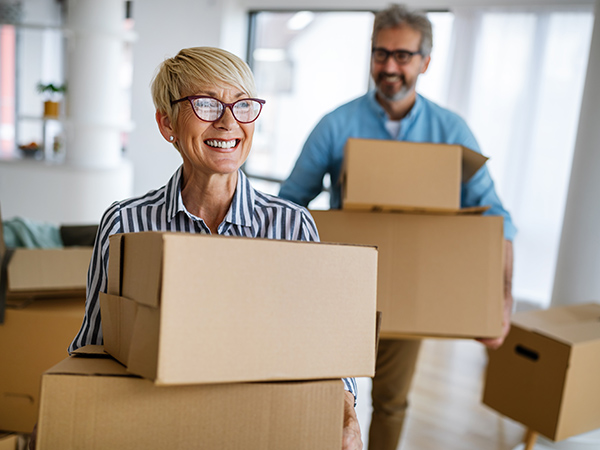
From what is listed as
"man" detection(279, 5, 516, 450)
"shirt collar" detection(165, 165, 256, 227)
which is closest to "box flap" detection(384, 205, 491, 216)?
"man" detection(279, 5, 516, 450)

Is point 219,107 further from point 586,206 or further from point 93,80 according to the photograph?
point 93,80

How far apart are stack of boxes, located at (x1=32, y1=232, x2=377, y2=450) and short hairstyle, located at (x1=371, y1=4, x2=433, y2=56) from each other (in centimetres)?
113

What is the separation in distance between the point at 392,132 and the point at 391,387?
0.79 metres

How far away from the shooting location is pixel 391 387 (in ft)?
5.95

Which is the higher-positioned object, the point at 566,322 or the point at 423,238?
the point at 423,238

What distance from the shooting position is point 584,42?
3.23 metres

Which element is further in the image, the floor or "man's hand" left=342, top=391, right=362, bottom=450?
the floor

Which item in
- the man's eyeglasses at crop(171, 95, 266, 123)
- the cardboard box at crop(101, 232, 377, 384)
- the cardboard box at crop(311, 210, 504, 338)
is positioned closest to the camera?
the cardboard box at crop(101, 232, 377, 384)

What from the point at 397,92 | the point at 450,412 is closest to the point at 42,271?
the point at 397,92

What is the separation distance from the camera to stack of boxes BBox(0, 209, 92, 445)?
1.76 m

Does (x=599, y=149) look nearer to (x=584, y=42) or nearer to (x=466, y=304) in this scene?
(x=584, y=42)

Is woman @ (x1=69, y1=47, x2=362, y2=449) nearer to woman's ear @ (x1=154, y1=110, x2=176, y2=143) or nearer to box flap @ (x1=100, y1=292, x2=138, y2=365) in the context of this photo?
woman's ear @ (x1=154, y1=110, x2=176, y2=143)

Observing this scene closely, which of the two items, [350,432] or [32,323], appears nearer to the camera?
[350,432]

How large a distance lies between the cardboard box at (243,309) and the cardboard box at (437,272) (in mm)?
654
